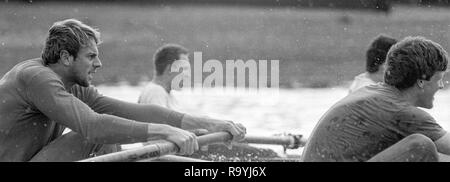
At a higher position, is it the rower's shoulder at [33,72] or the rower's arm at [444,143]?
the rower's shoulder at [33,72]

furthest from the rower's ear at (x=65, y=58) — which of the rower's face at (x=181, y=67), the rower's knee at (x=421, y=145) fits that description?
the rower's face at (x=181, y=67)

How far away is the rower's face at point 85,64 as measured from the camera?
310 cm

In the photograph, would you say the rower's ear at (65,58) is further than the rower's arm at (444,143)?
Yes

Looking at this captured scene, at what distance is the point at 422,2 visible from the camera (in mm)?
14008

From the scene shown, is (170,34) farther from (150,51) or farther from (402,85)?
(402,85)

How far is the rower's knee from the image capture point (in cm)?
256

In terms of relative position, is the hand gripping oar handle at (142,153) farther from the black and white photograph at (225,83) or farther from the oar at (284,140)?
the oar at (284,140)
